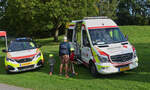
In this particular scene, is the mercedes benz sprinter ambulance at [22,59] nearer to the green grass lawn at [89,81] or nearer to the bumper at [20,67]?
the bumper at [20,67]

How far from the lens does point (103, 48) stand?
300 inches

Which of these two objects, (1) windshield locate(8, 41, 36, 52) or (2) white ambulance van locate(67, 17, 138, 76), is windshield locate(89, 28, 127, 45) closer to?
(2) white ambulance van locate(67, 17, 138, 76)

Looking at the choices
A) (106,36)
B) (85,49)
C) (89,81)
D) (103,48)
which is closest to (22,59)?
(85,49)

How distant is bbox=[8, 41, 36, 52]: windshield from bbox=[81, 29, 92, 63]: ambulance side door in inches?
139

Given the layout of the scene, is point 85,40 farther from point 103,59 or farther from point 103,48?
point 103,59

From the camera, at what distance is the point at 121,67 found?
736 centimetres

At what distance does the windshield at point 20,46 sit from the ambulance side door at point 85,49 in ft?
11.6

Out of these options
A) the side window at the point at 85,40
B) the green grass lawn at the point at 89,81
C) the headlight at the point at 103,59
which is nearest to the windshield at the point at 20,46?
the green grass lawn at the point at 89,81

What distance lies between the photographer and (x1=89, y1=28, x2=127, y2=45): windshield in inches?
323

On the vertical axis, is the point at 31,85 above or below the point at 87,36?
below

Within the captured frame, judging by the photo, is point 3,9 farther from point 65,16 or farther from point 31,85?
point 31,85

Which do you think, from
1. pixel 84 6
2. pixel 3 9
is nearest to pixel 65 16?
pixel 84 6

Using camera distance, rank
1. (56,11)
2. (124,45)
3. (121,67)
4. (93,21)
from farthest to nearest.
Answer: (56,11) → (93,21) → (124,45) → (121,67)

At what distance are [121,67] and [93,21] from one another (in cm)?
295
